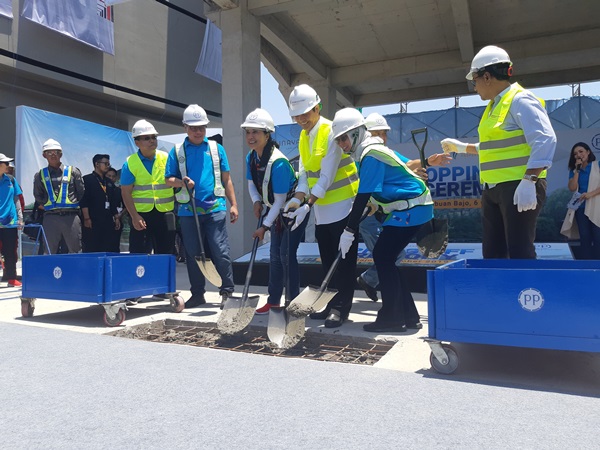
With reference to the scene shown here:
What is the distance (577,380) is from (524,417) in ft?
2.25

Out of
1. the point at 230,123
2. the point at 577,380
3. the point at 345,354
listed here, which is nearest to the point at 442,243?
the point at 345,354

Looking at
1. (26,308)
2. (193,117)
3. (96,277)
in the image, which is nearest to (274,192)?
(193,117)

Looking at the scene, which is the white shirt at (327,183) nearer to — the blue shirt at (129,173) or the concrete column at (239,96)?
the blue shirt at (129,173)

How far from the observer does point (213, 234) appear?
15.6 ft

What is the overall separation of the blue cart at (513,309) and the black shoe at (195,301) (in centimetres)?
279

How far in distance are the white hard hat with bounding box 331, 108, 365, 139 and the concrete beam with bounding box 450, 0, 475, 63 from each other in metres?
6.23

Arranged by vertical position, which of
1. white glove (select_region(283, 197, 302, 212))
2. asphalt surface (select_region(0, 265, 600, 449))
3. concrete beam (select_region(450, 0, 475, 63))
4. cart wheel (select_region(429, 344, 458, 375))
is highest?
concrete beam (select_region(450, 0, 475, 63))

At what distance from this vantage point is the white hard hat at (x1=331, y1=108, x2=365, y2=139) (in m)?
3.43

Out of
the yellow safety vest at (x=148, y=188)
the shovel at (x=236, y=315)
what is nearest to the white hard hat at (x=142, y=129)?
the yellow safety vest at (x=148, y=188)

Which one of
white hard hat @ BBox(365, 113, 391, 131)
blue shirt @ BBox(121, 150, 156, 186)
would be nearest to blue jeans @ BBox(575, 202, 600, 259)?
white hard hat @ BBox(365, 113, 391, 131)

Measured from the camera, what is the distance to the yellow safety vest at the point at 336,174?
12.3 ft

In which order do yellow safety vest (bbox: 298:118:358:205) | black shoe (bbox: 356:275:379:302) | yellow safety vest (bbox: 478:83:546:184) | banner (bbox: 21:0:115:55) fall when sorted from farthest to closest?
banner (bbox: 21:0:115:55) < black shoe (bbox: 356:275:379:302) < yellow safety vest (bbox: 298:118:358:205) < yellow safety vest (bbox: 478:83:546:184)

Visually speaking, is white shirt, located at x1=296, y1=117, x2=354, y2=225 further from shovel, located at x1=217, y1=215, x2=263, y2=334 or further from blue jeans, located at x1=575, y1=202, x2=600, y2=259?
blue jeans, located at x1=575, y1=202, x2=600, y2=259

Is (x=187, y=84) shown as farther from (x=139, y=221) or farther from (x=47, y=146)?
(x=139, y=221)
